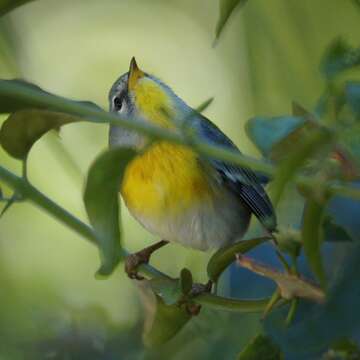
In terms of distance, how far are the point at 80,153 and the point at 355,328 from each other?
0.97m

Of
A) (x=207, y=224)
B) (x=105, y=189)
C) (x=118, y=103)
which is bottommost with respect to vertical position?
(x=207, y=224)

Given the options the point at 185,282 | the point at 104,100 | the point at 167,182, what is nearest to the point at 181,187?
the point at 167,182

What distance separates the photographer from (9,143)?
52cm

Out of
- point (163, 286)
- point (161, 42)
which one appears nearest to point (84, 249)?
point (163, 286)

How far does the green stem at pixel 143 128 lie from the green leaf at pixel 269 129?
0.02 meters

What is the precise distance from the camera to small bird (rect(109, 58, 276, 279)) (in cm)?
113

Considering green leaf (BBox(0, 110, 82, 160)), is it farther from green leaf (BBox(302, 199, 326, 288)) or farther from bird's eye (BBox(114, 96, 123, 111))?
bird's eye (BBox(114, 96, 123, 111))

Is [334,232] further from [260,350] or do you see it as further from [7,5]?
[7,5]

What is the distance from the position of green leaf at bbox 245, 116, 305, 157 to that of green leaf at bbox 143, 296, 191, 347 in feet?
0.50

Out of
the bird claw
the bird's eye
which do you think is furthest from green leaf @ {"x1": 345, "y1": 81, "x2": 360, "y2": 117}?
the bird's eye

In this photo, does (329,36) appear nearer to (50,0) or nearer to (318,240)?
(318,240)

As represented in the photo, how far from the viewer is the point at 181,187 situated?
3.67 ft

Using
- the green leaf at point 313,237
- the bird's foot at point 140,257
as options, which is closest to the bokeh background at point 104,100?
the bird's foot at point 140,257

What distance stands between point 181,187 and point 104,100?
0.70m
